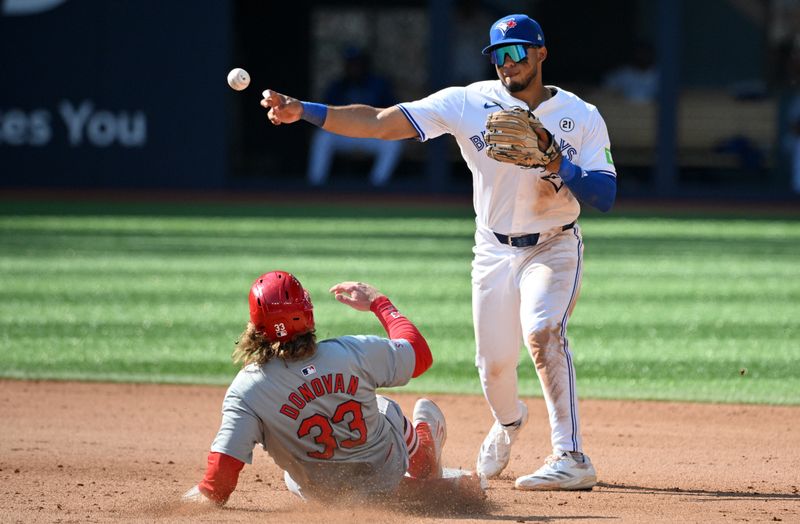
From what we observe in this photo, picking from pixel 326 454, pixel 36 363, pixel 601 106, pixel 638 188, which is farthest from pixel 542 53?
pixel 601 106

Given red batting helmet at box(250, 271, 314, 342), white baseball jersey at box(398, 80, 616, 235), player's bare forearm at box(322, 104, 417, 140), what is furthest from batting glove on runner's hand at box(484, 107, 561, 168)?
red batting helmet at box(250, 271, 314, 342)

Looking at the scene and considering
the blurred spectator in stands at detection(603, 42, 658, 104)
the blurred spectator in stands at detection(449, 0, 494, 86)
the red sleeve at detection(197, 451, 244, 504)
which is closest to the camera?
the red sleeve at detection(197, 451, 244, 504)

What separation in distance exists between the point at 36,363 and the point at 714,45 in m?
13.7

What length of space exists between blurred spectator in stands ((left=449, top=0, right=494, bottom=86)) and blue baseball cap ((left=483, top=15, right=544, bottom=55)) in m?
12.8

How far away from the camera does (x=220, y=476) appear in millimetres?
4113

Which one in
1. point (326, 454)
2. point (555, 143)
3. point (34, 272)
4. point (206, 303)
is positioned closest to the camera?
point (326, 454)

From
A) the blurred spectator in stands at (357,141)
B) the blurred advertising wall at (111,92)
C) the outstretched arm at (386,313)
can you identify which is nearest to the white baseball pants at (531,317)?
the outstretched arm at (386,313)

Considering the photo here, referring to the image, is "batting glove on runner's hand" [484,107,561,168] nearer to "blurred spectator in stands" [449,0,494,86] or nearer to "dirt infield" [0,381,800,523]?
"dirt infield" [0,381,800,523]

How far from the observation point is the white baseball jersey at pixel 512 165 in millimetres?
4961

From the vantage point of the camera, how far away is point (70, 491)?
493 centimetres

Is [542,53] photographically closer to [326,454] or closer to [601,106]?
[326,454]

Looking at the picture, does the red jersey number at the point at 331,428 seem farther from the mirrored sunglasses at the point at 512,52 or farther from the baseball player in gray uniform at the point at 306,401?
the mirrored sunglasses at the point at 512,52

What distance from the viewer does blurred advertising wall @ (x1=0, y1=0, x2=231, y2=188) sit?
1705cm

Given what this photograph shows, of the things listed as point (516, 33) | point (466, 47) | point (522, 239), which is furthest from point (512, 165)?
point (466, 47)
